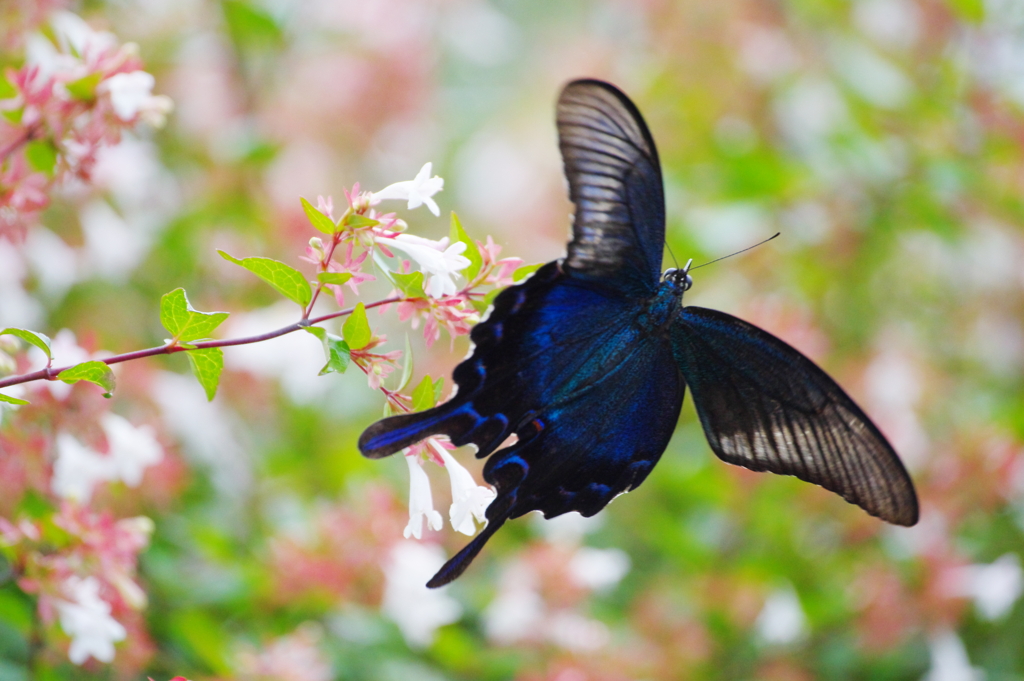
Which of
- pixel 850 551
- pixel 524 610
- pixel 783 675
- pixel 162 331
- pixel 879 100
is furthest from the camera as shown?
pixel 879 100

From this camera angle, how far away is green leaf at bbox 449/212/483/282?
709 mm

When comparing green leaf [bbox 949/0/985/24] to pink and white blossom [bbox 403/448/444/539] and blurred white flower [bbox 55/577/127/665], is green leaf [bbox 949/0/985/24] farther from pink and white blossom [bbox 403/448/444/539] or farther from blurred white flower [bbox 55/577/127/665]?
blurred white flower [bbox 55/577/127/665]

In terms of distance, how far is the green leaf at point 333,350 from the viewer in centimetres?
65

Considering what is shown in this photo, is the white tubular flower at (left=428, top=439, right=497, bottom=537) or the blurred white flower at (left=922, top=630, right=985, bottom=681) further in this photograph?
the blurred white flower at (left=922, top=630, right=985, bottom=681)

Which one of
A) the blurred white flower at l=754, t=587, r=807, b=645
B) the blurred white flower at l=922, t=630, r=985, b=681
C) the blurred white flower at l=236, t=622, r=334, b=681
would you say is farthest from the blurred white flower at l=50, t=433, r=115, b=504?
the blurred white flower at l=922, t=630, r=985, b=681

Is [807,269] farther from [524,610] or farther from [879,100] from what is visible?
[524,610]

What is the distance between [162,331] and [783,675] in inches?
49.6

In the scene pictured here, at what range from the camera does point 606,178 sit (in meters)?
0.78

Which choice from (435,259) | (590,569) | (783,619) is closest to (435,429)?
(435,259)

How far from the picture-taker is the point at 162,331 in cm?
156

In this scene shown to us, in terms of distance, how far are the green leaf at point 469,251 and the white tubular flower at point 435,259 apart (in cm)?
2

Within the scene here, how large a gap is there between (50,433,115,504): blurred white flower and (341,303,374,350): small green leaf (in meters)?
0.44

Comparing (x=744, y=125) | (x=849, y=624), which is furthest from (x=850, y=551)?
(x=744, y=125)

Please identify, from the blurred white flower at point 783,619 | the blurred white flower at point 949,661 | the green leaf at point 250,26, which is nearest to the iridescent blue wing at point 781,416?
the blurred white flower at point 783,619
